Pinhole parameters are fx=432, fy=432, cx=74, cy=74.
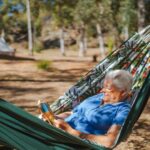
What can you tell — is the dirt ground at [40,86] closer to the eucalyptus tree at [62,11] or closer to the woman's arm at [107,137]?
the woman's arm at [107,137]

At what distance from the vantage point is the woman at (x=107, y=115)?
11.5 feet

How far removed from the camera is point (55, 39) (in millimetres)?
46719

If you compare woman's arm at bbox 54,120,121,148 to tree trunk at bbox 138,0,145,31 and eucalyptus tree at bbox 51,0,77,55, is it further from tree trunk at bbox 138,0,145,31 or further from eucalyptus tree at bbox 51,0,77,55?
eucalyptus tree at bbox 51,0,77,55

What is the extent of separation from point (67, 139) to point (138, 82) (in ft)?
4.85

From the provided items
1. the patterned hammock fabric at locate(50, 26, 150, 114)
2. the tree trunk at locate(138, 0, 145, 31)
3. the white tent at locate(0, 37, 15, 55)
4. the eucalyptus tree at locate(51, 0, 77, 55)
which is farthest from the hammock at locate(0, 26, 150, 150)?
the eucalyptus tree at locate(51, 0, 77, 55)

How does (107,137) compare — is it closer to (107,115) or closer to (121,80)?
(107,115)

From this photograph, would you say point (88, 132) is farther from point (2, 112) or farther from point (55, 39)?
point (55, 39)

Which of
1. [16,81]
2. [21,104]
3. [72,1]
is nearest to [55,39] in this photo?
[72,1]

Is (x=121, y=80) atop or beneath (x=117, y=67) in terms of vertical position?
atop

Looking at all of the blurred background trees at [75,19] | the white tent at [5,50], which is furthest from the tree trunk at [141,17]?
the white tent at [5,50]

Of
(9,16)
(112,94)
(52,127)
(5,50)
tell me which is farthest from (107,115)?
(9,16)

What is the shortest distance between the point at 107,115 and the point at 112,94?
0.65ft

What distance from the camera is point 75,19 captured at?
1087 inches

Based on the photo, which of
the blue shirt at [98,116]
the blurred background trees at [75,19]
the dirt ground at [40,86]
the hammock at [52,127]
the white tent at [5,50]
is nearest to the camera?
the hammock at [52,127]
